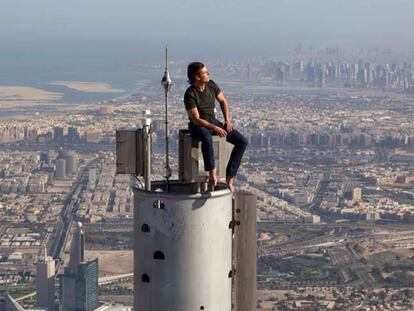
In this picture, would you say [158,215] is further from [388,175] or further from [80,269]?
[388,175]

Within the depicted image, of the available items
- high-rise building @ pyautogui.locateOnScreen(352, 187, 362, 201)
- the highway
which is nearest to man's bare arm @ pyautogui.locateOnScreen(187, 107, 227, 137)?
the highway

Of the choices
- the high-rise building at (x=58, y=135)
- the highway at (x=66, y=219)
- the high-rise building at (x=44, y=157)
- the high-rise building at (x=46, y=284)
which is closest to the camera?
the high-rise building at (x=46, y=284)

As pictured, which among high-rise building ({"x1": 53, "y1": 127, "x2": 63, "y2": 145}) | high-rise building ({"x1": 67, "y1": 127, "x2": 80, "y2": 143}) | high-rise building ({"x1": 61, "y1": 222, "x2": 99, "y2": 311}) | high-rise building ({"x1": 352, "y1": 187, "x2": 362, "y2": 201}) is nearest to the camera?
high-rise building ({"x1": 61, "y1": 222, "x2": 99, "y2": 311})

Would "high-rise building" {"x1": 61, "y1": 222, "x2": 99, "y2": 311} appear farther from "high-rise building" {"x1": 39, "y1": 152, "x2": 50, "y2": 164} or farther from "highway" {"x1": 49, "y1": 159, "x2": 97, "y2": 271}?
"high-rise building" {"x1": 39, "y1": 152, "x2": 50, "y2": 164}

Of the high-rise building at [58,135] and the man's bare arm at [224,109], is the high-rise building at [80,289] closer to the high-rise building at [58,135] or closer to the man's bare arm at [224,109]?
the man's bare arm at [224,109]

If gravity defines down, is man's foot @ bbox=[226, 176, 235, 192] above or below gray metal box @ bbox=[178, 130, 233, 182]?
below

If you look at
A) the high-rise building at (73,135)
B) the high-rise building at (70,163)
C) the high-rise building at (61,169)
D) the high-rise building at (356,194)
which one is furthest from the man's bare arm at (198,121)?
the high-rise building at (73,135)
